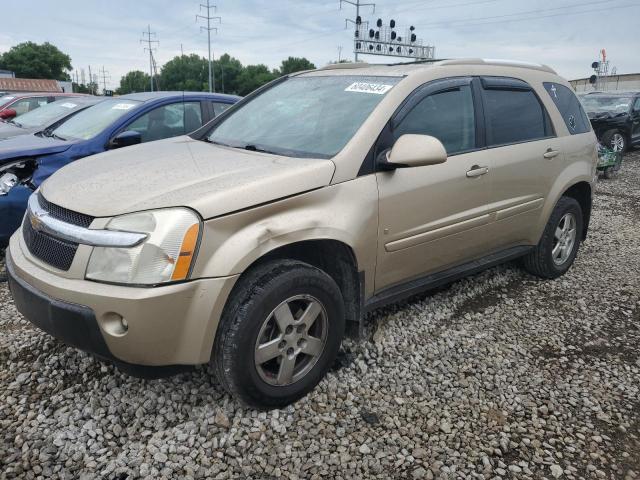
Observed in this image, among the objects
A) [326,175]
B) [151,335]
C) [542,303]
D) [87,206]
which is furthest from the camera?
[542,303]

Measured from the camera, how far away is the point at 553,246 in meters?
4.46

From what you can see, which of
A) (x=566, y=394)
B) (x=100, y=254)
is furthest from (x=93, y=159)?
(x=566, y=394)

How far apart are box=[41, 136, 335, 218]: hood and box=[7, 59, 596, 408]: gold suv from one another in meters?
0.01

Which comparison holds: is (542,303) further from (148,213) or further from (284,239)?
→ (148,213)

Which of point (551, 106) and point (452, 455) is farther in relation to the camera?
point (551, 106)

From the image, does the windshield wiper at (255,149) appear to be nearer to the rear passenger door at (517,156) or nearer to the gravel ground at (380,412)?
the gravel ground at (380,412)

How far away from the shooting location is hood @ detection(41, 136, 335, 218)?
226 centimetres

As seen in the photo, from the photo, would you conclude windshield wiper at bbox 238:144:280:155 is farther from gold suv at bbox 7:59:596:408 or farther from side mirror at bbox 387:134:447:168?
side mirror at bbox 387:134:447:168

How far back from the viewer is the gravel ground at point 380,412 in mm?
2291

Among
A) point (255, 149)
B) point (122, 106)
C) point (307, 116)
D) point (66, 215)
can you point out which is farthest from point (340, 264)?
point (122, 106)

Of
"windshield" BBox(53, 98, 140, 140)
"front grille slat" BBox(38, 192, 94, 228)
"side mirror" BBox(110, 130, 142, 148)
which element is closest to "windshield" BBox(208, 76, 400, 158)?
"front grille slat" BBox(38, 192, 94, 228)

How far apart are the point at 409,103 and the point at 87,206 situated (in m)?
1.85

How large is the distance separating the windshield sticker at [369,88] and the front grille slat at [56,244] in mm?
1738

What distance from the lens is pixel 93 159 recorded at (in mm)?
3133
